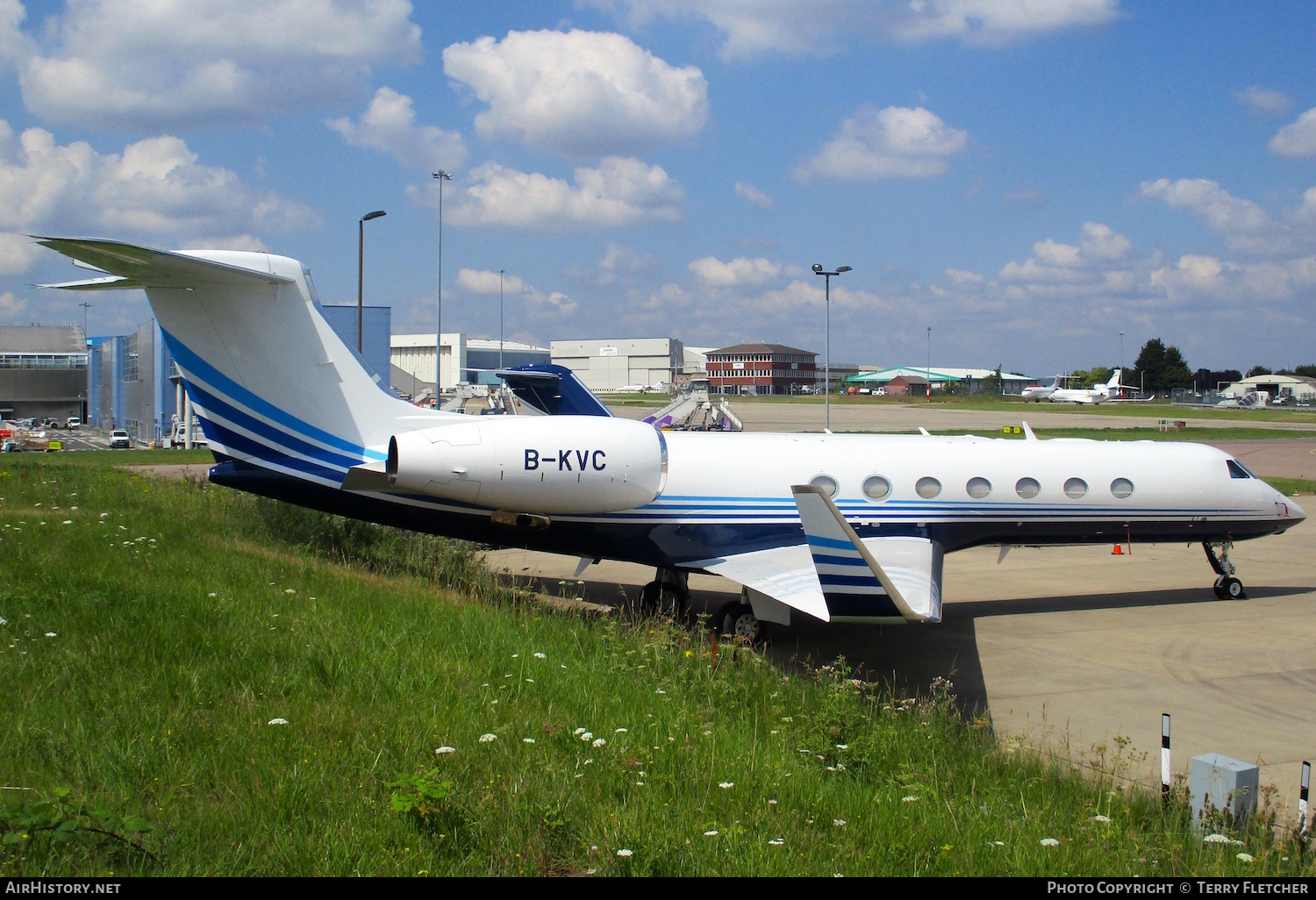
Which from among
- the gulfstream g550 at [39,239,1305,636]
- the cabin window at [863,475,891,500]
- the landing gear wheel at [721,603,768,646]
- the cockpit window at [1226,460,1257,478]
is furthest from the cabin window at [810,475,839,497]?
the cockpit window at [1226,460,1257,478]

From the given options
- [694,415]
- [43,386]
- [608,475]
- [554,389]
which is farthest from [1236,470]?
[43,386]

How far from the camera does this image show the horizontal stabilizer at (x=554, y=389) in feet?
57.0

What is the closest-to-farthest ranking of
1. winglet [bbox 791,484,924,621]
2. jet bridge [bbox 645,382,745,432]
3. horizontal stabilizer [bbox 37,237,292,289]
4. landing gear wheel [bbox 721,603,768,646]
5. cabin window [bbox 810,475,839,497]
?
horizontal stabilizer [bbox 37,237,292,289], winglet [bbox 791,484,924,621], landing gear wheel [bbox 721,603,768,646], cabin window [bbox 810,475,839,497], jet bridge [bbox 645,382,745,432]

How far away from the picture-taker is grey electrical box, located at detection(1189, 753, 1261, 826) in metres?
5.25

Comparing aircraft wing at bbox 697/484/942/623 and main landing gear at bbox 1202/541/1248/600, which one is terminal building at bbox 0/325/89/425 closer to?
aircraft wing at bbox 697/484/942/623

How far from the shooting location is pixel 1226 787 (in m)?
5.28

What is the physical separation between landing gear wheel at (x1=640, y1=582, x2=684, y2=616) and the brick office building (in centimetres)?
11330

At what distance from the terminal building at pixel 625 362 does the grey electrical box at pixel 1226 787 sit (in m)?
120

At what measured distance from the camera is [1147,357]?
122750 millimetres

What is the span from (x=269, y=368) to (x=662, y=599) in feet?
18.1

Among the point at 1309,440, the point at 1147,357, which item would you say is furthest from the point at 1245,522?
the point at 1147,357

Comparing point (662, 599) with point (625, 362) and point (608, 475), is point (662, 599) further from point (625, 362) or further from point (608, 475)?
point (625, 362)

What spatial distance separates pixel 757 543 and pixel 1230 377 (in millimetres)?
160964
